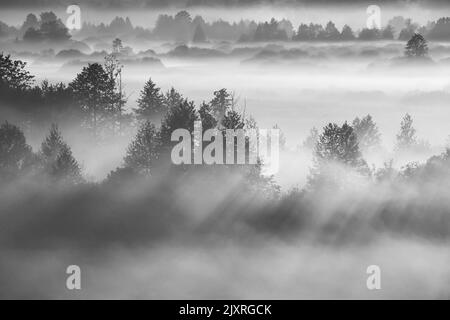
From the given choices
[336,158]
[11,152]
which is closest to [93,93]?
[11,152]

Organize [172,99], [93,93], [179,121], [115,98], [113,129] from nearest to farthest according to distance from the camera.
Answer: [179,121], [93,93], [113,129], [115,98], [172,99]

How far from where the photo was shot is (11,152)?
7025 centimetres

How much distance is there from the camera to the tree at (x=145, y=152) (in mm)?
69750

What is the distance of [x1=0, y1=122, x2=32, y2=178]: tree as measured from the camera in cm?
6988

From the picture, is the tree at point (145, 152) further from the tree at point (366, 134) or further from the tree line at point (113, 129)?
the tree at point (366, 134)

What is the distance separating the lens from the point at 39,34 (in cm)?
17900

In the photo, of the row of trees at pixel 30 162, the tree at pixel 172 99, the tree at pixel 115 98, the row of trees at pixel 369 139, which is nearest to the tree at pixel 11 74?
the tree at pixel 115 98

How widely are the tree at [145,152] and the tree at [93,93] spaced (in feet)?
53.3

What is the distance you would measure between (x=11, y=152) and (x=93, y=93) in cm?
1760

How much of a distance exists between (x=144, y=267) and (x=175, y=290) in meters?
3.75

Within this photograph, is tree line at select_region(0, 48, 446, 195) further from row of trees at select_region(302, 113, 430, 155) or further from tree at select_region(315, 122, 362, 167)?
row of trees at select_region(302, 113, 430, 155)

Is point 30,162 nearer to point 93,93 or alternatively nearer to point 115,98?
point 93,93

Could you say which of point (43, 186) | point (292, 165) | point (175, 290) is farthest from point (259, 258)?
point (292, 165)

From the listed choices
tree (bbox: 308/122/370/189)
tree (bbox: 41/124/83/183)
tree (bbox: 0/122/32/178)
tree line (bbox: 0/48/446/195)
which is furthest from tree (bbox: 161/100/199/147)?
tree (bbox: 308/122/370/189)
